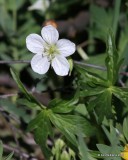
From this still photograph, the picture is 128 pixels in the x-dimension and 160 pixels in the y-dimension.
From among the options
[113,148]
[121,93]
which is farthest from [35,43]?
[113,148]

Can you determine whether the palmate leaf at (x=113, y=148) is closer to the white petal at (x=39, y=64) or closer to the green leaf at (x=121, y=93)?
the green leaf at (x=121, y=93)

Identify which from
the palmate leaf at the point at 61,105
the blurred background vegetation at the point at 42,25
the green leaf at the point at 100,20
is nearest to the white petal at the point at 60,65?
the palmate leaf at the point at 61,105

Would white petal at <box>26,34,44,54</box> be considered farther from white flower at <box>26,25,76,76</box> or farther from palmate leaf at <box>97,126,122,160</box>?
palmate leaf at <box>97,126,122,160</box>

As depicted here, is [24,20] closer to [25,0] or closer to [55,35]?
[25,0]

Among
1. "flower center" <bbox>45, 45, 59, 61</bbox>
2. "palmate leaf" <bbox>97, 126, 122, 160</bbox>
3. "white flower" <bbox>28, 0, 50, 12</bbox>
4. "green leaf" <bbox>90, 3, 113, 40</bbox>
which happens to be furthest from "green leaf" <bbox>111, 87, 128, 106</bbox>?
"white flower" <bbox>28, 0, 50, 12</bbox>

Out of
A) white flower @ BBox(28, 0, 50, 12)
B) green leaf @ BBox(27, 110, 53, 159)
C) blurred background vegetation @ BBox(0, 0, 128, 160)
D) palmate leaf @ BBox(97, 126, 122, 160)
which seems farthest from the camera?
white flower @ BBox(28, 0, 50, 12)
